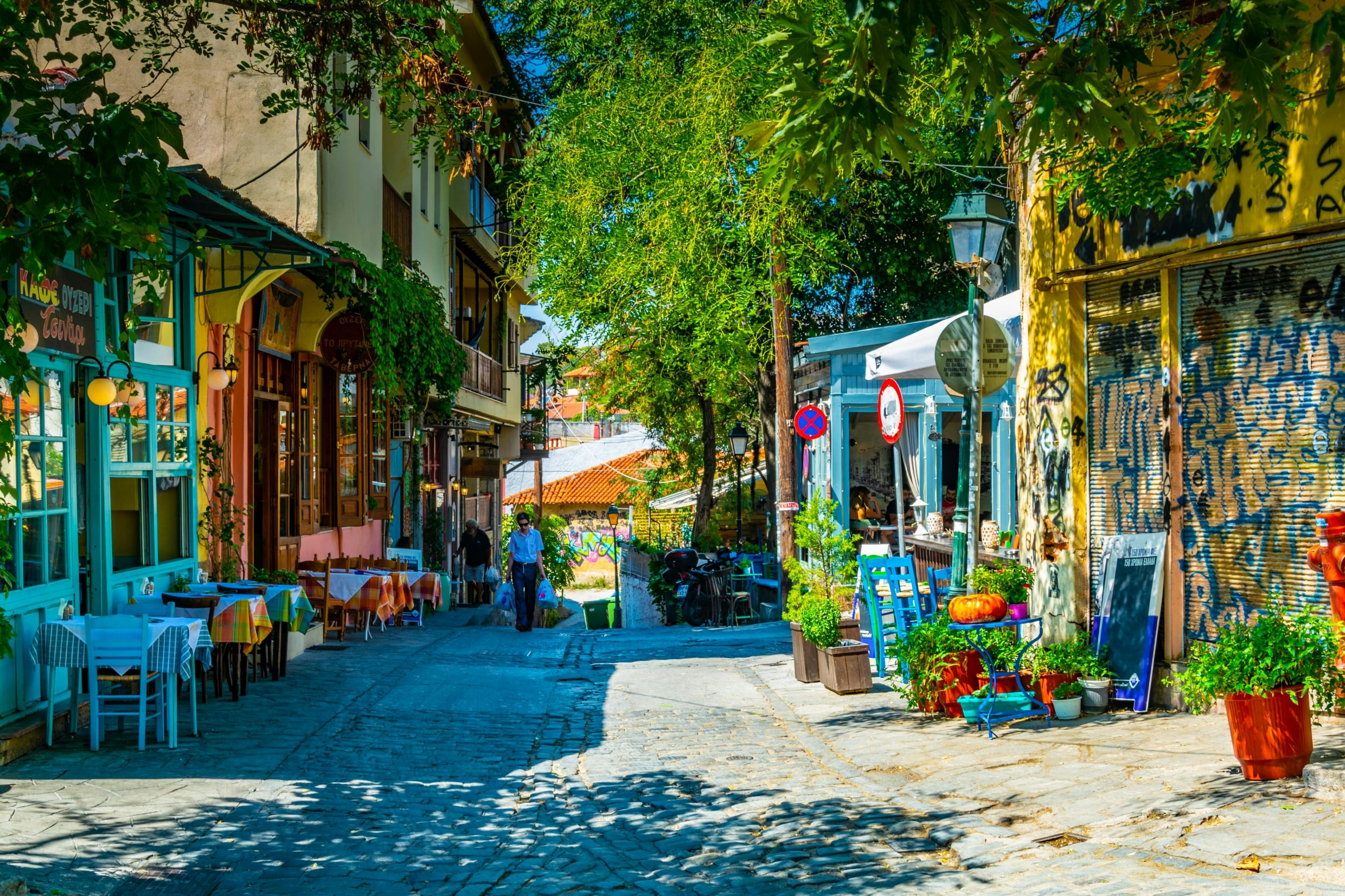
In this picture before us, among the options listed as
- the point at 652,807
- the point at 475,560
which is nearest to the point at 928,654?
the point at 652,807

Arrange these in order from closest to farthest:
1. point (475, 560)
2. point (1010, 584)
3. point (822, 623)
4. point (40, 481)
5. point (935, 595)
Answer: point (40, 481), point (1010, 584), point (822, 623), point (935, 595), point (475, 560)

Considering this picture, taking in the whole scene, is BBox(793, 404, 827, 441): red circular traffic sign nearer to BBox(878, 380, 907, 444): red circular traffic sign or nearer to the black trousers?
the black trousers

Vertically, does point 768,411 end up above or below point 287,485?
above

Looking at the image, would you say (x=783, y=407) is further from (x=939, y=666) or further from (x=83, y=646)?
(x=83, y=646)

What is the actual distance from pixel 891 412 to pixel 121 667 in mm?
6830

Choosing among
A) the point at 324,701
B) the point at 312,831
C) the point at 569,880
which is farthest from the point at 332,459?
the point at 569,880

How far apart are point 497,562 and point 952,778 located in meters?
33.3

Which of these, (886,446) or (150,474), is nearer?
(150,474)

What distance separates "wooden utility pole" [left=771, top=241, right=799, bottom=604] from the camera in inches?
735

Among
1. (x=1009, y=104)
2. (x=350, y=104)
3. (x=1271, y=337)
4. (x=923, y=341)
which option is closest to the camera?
(x=1009, y=104)

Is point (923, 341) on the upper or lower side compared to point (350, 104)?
lower

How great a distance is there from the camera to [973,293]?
10609 millimetres

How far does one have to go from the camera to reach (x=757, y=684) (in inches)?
490

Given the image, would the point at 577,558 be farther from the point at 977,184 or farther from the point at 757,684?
the point at 757,684
